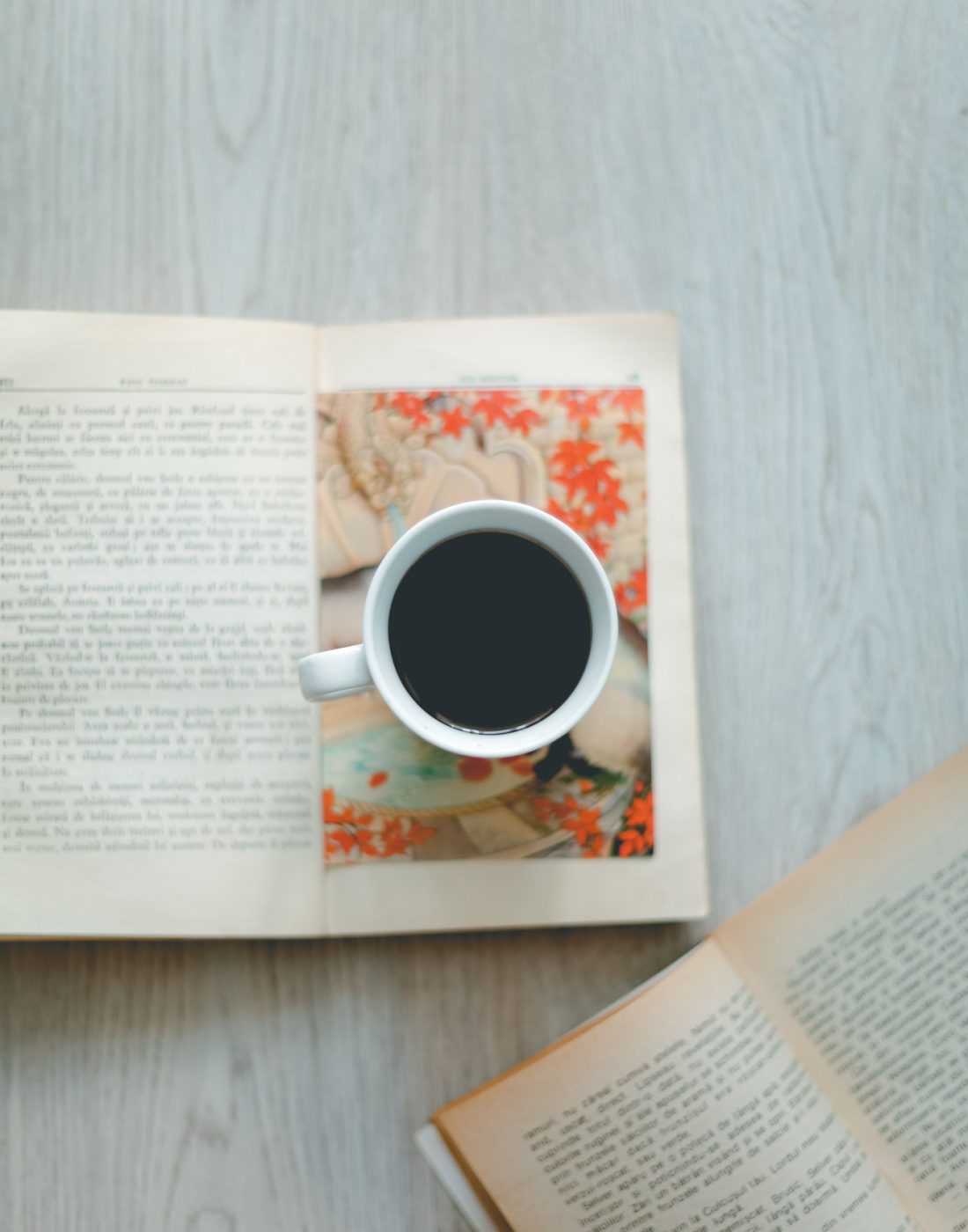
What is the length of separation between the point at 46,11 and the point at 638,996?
0.60 meters

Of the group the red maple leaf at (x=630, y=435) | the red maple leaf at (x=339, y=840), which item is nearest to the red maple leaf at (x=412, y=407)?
the red maple leaf at (x=630, y=435)

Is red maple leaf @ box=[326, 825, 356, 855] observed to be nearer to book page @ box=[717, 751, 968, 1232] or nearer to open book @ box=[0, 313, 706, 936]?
open book @ box=[0, 313, 706, 936]

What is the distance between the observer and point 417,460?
0.49 meters

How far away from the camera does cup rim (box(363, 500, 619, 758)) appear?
1.34 feet

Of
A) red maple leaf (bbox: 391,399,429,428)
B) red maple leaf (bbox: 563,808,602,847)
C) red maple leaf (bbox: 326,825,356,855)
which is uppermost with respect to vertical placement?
red maple leaf (bbox: 391,399,429,428)

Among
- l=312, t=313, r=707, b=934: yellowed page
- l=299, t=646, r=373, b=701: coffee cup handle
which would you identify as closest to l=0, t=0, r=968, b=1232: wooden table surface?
l=312, t=313, r=707, b=934: yellowed page

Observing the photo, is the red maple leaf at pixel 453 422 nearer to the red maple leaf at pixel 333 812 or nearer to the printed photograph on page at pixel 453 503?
the printed photograph on page at pixel 453 503

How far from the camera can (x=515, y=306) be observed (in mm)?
503

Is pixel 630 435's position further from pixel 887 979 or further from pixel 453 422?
pixel 887 979

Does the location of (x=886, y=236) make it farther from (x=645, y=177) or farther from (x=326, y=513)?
(x=326, y=513)

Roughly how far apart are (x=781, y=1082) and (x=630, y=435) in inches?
13.4

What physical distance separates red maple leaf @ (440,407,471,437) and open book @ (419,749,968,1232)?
289 mm

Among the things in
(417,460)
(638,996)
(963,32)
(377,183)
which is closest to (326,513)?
(417,460)

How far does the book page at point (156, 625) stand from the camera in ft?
1.58
